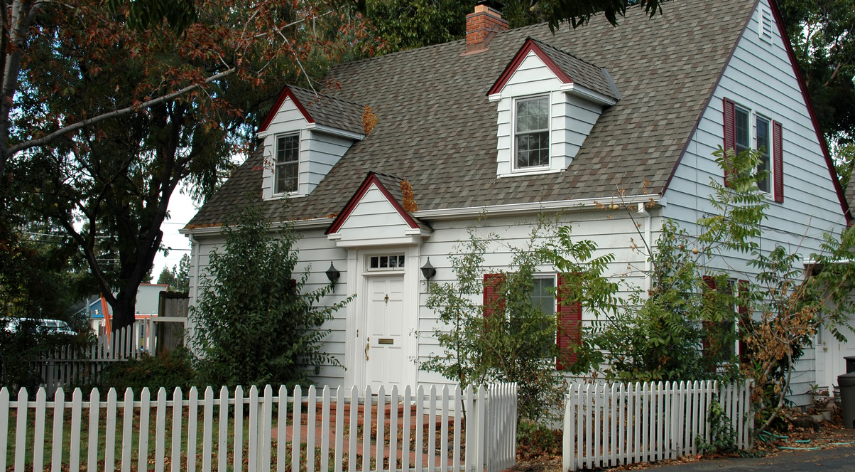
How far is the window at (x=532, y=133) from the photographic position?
13.0 meters

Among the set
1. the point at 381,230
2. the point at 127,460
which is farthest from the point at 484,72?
the point at 127,460

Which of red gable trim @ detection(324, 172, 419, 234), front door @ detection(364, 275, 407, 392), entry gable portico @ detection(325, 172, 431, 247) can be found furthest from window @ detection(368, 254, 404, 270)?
red gable trim @ detection(324, 172, 419, 234)

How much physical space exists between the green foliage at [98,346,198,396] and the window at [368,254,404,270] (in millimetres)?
3619

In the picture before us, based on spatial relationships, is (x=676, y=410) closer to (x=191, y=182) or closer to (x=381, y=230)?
(x=381, y=230)

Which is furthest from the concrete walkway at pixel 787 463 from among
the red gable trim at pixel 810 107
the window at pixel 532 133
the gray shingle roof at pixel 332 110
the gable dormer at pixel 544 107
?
the gray shingle roof at pixel 332 110

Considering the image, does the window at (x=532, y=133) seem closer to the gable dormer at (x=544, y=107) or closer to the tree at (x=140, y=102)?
the gable dormer at (x=544, y=107)

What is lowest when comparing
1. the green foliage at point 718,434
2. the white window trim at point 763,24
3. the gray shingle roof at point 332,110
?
the green foliage at point 718,434

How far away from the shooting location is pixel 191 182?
21547 millimetres

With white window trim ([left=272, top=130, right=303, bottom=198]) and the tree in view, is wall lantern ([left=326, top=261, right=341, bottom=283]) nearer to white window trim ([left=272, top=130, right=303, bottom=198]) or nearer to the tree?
white window trim ([left=272, top=130, right=303, bottom=198])

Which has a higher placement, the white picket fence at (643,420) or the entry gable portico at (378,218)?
the entry gable portico at (378,218)

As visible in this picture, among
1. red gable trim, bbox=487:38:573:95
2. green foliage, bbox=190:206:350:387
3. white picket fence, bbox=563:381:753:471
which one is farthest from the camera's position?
green foliage, bbox=190:206:350:387

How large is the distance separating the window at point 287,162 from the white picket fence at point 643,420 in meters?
8.57

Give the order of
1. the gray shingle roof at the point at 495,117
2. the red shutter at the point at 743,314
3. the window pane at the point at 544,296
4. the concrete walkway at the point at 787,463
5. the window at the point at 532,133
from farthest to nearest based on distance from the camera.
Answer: the window at the point at 532,133 → the gray shingle roof at the point at 495,117 → the window pane at the point at 544,296 → the red shutter at the point at 743,314 → the concrete walkway at the point at 787,463

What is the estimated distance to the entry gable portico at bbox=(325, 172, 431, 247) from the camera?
43.6 ft
